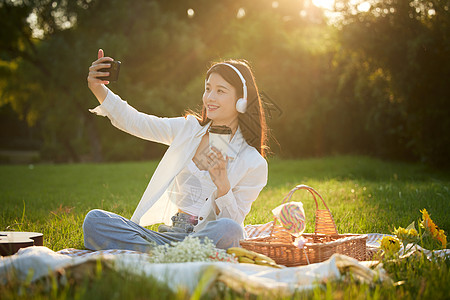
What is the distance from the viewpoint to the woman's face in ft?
12.1

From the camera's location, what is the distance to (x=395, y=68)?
33.0 feet

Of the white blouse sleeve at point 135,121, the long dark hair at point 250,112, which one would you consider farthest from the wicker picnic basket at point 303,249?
the white blouse sleeve at point 135,121

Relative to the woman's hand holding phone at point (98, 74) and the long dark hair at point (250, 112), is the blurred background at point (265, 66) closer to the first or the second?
the long dark hair at point (250, 112)

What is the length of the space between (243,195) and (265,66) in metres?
13.4

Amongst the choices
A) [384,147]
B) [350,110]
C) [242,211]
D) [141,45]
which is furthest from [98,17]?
[242,211]

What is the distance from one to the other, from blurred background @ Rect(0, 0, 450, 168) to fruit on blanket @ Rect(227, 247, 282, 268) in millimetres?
7777

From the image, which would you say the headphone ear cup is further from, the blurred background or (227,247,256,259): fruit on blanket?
the blurred background

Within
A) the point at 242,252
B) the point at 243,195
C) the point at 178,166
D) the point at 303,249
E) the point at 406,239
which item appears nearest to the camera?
the point at 242,252

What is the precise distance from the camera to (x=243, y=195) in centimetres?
361

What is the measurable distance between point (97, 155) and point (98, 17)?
570cm

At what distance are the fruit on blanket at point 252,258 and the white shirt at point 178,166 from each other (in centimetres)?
56

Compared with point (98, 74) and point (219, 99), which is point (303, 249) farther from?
point (98, 74)

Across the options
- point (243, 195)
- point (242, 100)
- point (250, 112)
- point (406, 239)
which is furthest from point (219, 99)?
point (406, 239)

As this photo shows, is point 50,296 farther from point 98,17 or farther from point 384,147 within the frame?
point 98,17
